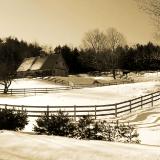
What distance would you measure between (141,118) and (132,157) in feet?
61.4

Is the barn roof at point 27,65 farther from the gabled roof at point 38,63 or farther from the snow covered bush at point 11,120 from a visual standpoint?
the snow covered bush at point 11,120

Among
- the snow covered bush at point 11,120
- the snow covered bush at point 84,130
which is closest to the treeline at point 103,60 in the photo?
the snow covered bush at point 11,120

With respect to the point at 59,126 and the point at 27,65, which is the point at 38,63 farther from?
the point at 59,126

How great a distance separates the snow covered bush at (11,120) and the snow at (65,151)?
5.97 metres

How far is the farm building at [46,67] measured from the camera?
345 ft

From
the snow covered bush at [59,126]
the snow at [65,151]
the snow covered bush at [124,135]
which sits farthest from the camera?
the snow covered bush at [59,126]

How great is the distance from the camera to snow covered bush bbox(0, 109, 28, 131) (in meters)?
20.9

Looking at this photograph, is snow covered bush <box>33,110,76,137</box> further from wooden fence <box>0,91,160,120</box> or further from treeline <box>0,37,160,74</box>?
treeline <box>0,37,160,74</box>

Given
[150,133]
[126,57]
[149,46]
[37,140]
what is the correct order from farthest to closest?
[149,46], [126,57], [150,133], [37,140]

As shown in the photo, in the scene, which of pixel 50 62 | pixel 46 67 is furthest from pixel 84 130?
pixel 50 62

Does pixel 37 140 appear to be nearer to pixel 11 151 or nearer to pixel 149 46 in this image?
pixel 11 151

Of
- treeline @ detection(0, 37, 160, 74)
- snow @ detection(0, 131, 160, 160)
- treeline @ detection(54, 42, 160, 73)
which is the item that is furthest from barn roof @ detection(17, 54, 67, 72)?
snow @ detection(0, 131, 160, 160)

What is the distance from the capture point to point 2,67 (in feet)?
237

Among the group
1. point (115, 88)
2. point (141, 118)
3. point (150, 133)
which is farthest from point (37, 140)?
point (115, 88)
